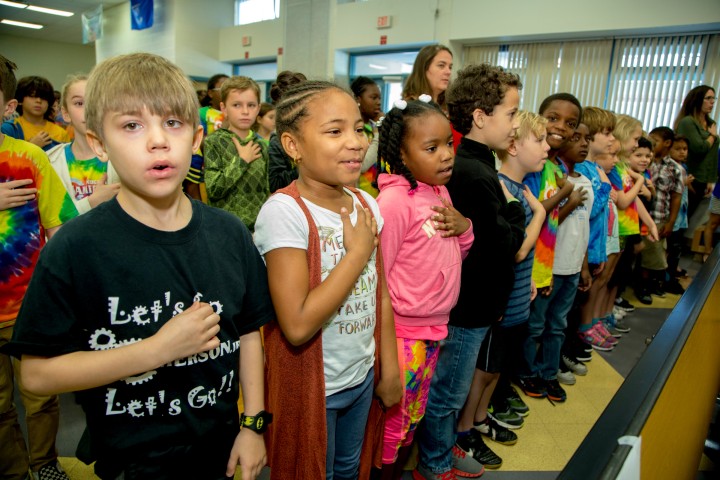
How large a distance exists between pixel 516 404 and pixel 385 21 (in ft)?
23.2

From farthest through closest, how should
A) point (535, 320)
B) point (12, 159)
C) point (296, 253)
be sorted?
point (535, 320), point (12, 159), point (296, 253)

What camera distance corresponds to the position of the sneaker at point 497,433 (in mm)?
2166

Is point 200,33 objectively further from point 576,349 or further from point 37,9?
point 576,349

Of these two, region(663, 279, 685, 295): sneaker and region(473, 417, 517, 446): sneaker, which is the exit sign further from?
region(473, 417, 517, 446): sneaker

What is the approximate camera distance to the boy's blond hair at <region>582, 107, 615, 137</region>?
Result: 2682 mm

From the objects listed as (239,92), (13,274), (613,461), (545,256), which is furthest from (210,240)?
(239,92)

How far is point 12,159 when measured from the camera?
1416 millimetres

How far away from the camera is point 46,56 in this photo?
14523mm

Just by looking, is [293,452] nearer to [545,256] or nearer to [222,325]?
[222,325]

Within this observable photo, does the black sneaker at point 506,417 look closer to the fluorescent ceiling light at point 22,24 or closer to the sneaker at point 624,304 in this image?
the sneaker at point 624,304

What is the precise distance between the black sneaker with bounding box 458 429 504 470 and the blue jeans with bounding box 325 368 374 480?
89 cm

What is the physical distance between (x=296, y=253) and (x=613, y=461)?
30.1 inches

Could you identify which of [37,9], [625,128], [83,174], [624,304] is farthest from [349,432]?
[37,9]

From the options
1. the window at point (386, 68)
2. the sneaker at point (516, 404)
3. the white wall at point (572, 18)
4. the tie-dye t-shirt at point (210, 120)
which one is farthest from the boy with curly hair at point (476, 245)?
the window at point (386, 68)
